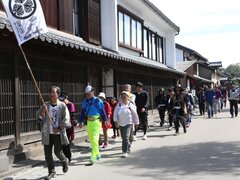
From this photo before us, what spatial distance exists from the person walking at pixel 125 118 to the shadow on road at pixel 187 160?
0.38 m

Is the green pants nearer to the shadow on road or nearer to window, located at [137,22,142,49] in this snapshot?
the shadow on road

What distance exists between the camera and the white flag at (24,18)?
7918mm

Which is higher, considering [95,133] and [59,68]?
[59,68]

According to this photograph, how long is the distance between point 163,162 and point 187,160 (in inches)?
24.1

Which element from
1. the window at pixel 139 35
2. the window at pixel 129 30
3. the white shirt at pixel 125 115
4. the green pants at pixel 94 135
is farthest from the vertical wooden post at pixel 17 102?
the window at pixel 139 35

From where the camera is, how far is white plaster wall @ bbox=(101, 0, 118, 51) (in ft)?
57.3

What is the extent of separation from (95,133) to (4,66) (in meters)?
2.69

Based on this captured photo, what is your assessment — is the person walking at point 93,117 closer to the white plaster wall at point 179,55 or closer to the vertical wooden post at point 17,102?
the vertical wooden post at point 17,102

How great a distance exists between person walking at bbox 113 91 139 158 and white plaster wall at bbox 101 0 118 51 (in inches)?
280

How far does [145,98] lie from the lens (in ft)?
44.4

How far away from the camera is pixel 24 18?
802cm

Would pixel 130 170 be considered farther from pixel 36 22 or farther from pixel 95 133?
pixel 36 22

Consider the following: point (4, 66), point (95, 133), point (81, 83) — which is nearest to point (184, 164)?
point (95, 133)

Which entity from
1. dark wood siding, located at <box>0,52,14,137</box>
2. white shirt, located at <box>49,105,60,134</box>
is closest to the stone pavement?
white shirt, located at <box>49,105,60,134</box>
